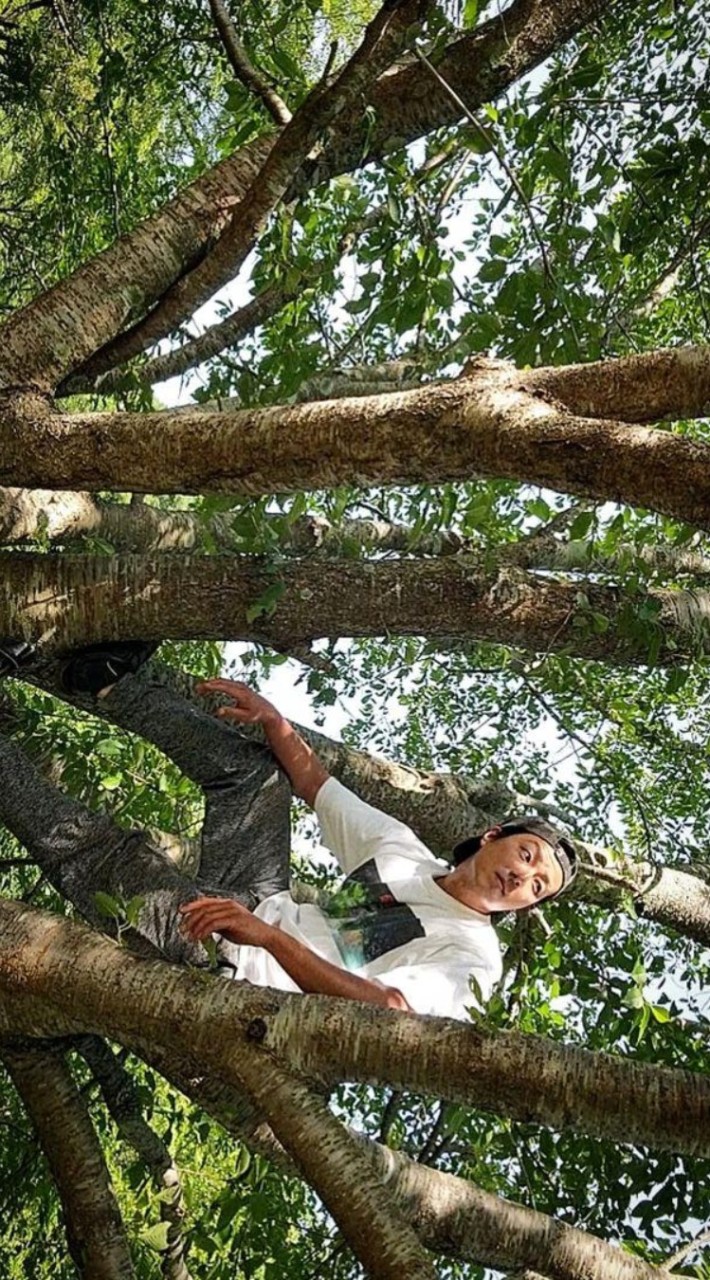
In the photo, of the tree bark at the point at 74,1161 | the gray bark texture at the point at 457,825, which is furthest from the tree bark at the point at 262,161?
the tree bark at the point at 74,1161

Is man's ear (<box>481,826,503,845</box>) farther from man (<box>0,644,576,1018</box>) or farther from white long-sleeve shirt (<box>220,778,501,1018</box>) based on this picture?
white long-sleeve shirt (<box>220,778,501,1018</box>)

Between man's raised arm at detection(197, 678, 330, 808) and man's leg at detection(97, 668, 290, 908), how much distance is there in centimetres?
4

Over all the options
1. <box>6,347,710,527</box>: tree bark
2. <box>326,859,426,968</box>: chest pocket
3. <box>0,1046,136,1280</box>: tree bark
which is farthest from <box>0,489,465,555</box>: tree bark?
<box>0,1046,136,1280</box>: tree bark

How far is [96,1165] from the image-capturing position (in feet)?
12.2

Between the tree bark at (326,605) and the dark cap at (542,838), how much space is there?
1.86 ft

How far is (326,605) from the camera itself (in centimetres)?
377

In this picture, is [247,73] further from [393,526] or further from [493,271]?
[393,526]

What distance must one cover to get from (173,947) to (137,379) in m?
1.84

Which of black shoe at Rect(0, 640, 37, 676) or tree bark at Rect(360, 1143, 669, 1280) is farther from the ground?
black shoe at Rect(0, 640, 37, 676)

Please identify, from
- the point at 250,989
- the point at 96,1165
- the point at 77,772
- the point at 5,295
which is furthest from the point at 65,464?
the point at 5,295

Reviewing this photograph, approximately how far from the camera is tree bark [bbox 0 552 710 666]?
3.64 meters

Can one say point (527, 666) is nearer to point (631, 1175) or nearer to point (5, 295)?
point (631, 1175)

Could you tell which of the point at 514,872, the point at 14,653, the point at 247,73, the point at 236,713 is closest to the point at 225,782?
the point at 236,713

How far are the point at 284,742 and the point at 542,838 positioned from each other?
896 mm
